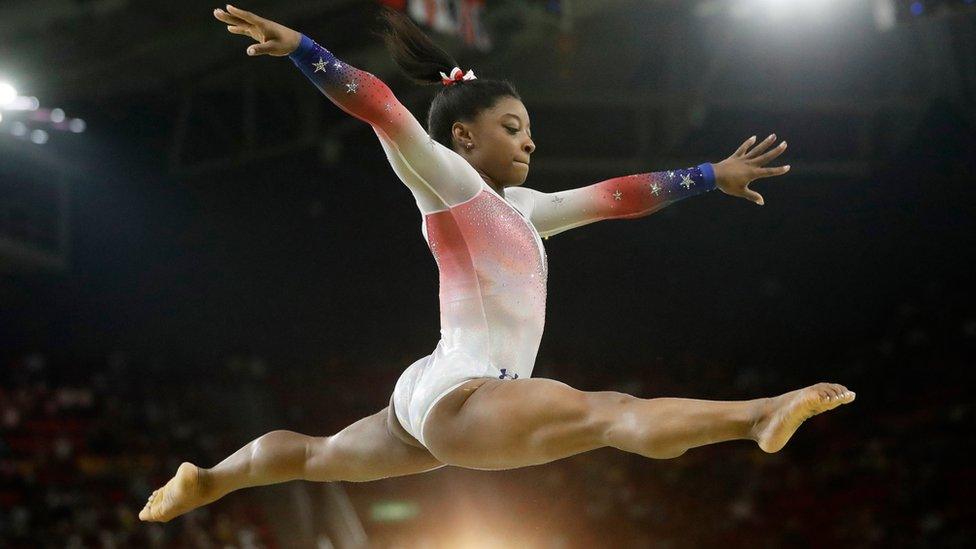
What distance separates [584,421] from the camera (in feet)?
7.45

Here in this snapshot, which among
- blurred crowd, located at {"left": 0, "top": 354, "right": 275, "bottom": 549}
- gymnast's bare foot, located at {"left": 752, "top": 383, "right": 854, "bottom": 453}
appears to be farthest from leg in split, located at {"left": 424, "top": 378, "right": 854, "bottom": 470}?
blurred crowd, located at {"left": 0, "top": 354, "right": 275, "bottom": 549}

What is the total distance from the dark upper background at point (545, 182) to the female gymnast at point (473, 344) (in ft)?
16.5

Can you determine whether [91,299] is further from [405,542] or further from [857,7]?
[857,7]

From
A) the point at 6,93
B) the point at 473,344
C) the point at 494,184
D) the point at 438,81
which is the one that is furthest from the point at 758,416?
the point at 6,93

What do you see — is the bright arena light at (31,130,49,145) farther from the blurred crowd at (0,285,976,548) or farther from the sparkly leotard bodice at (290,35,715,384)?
the sparkly leotard bodice at (290,35,715,384)

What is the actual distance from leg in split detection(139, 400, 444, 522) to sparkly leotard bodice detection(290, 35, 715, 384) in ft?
0.60

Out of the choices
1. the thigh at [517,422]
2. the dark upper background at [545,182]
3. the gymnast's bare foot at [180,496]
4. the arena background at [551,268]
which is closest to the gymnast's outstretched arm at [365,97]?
the thigh at [517,422]

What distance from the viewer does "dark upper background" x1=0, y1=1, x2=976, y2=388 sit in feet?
30.0

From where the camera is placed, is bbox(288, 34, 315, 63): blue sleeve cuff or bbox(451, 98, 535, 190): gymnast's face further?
bbox(451, 98, 535, 190): gymnast's face

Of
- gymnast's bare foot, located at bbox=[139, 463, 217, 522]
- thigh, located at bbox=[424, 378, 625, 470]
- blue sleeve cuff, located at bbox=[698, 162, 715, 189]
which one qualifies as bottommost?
gymnast's bare foot, located at bbox=[139, 463, 217, 522]

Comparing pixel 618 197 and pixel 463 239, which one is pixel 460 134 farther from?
pixel 618 197

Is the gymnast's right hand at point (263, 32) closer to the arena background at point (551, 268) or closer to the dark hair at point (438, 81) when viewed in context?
the dark hair at point (438, 81)

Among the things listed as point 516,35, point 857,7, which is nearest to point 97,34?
point 516,35

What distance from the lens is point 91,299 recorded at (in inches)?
468
